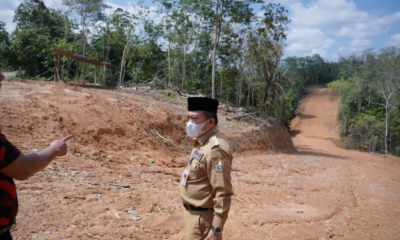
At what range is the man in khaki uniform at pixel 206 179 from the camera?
2.23 meters

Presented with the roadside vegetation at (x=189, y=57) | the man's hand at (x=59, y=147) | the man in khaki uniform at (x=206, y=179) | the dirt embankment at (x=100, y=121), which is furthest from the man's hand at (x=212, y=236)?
the roadside vegetation at (x=189, y=57)

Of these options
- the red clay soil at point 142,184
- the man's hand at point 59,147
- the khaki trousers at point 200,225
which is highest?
the man's hand at point 59,147

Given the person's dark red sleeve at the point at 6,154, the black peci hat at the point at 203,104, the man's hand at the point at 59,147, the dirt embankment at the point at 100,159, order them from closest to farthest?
the person's dark red sleeve at the point at 6,154
the man's hand at the point at 59,147
the black peci hat at the point at 203,104
the dirt embankment at the point at 100,159

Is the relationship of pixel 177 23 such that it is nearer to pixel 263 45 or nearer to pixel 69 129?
pixel 263 45

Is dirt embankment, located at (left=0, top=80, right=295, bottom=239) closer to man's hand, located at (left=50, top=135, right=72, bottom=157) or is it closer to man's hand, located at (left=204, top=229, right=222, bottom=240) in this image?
man's hand, located at (left=204, top=229, right=222, bottom=240)

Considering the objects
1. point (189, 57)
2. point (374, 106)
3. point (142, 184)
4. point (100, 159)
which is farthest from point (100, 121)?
point (374, 106)

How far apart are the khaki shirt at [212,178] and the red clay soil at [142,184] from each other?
1.84 metres

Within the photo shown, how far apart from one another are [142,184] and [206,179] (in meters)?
3.85

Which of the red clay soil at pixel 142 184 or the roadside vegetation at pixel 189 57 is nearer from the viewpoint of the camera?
the red clay soil at pixel 142 184

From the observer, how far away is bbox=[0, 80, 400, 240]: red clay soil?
4.17 m

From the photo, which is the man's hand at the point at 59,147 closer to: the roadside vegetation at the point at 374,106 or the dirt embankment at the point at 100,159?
the dirt embankment at the point at 100,159

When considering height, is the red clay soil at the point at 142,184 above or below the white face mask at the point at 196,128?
below

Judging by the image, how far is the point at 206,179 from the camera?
7.94 ft

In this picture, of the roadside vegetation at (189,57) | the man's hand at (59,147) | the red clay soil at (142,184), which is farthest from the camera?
the roadside vegetation at (189,57)
